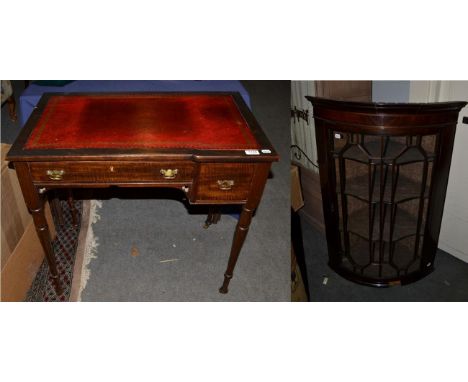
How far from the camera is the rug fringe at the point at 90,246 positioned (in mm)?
2344

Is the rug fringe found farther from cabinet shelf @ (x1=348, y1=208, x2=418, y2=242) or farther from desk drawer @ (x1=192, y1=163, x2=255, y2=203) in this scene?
cabinet shelf @ (x1=348, y1=208, x2=418, y2=242)

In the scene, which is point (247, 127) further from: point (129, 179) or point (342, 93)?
point (342, 93)

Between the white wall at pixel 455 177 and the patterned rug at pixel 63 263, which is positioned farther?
the white wall at pixel 455 177

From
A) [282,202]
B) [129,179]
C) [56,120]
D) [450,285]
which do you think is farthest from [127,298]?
[450,285]

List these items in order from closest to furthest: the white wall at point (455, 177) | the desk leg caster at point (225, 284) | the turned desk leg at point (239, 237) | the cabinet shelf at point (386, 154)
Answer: the turned desk leg at point (239, 237), the cabinet shelf at point (386, 154), the desk leg caster at point (225, 284), the white wall at point (455, 177)

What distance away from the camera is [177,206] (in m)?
2.92

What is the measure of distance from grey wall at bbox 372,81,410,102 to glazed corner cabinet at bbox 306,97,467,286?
0.91 ft

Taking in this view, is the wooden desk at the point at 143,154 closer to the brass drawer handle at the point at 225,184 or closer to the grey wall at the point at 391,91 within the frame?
the brass drawer handle at the point at 225,184

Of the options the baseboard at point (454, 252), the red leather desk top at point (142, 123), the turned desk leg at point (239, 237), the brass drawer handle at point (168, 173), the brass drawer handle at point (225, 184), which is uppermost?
the red leather desk top at point (142, 123)

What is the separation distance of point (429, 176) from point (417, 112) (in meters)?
0.61

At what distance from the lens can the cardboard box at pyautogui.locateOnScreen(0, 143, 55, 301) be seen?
2.03m

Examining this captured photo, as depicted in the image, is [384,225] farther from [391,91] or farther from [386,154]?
[391,91]

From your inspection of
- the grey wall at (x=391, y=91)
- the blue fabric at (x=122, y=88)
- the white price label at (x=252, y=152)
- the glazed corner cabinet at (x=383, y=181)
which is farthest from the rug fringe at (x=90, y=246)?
the grey wall at (x=391, y=91)

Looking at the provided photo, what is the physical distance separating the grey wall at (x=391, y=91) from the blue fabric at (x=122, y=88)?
2.80 feet
